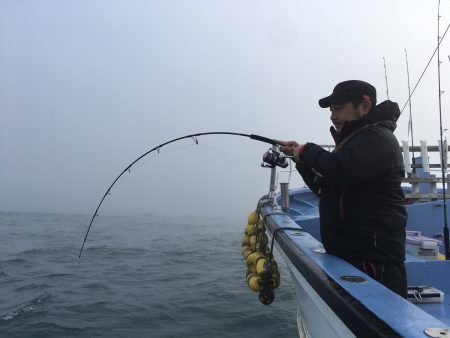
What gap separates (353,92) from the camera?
1.93 metres

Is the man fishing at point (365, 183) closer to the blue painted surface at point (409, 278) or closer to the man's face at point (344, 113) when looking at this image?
the man's face at point (344, 113)

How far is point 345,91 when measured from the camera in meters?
1.94

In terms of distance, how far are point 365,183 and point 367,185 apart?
0.05 feet

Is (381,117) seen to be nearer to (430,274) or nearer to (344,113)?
(344,113)

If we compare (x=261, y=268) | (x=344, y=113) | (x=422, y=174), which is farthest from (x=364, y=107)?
(x=422, y=174)

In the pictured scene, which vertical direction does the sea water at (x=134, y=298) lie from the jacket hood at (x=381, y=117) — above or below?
below

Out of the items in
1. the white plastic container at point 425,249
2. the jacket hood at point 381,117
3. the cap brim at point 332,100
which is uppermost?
the cap brim at point 332,100

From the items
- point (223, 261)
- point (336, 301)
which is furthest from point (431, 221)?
point (223, 261)

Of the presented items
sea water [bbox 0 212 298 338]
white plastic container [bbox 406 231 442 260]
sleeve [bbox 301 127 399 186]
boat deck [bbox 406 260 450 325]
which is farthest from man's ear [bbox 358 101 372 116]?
sea water [bbox 0 212 298 338]

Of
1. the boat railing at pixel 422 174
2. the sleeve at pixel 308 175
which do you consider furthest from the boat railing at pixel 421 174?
the sleeve at pixel 308 175

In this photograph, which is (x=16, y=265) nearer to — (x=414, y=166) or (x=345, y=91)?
(x=414, y=166)

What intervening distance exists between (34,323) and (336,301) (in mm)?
5279

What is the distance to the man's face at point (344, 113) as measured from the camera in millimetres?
1972

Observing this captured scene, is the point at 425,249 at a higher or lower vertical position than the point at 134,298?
higher
